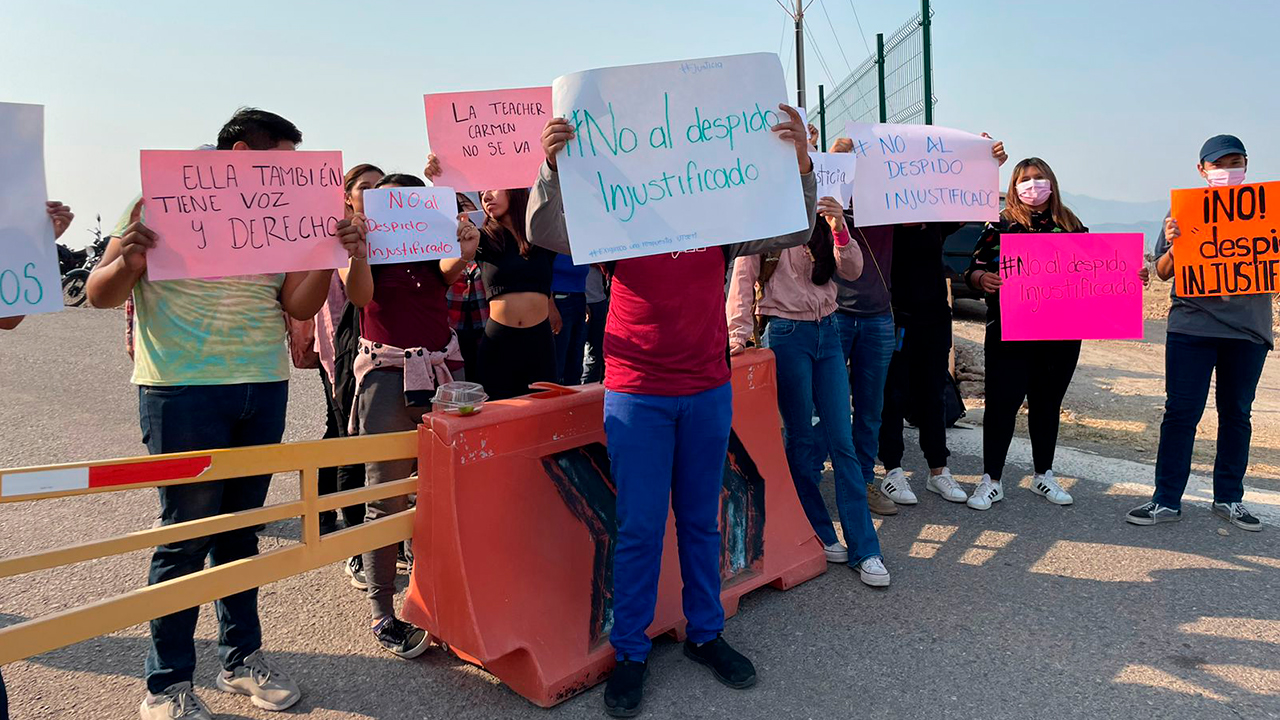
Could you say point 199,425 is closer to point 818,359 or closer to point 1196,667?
point 818,359

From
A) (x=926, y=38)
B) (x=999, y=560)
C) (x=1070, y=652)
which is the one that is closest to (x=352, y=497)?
(x=1070, y=652)

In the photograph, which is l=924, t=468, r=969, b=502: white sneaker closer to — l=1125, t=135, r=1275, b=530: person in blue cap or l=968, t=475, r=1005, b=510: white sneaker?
l=968, t=475, r=1005, b=510: white sneaker

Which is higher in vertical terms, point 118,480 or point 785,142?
point 785,142

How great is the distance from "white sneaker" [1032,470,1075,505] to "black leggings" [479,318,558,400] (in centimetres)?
329

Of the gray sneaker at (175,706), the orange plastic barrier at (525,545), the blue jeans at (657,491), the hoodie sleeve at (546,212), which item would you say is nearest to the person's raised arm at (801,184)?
the blue jeans at (657,491)

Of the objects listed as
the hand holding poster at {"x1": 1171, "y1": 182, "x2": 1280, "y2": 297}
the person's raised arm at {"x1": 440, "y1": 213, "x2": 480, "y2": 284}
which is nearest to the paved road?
the hand holding poster at {"x1": 1171, "y1": 182, "x2": 1280, "y2": 297}

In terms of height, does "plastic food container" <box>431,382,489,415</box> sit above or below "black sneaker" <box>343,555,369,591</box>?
above

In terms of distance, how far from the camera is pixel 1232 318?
4.76 m

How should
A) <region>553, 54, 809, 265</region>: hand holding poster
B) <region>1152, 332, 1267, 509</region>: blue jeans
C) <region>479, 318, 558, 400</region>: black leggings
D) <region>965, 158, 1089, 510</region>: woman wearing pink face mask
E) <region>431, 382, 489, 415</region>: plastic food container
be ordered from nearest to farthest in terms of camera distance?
<region>553, 54, 809, 265</region>: hand holding poster
<region>431, 382, 489, 415</region>: plastic food container
<region>479, 318, 558, 400</region>: black leggings
<region>1152, 332, 1267, 509</region>: blue jeans
<region>965, 158, 1089, 510</region>: woman wearing pink face mask

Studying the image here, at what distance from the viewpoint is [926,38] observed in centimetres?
875

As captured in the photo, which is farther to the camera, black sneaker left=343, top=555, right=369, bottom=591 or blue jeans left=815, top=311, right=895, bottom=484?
blue jeans left=815, top=311, right=895, bottom=484

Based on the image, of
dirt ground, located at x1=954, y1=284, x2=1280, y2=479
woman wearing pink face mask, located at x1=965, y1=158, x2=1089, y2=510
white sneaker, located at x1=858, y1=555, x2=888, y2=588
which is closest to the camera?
white sneaker, located at x1=858, y1=555, x2=888, y2=588

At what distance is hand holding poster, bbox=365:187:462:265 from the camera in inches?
140

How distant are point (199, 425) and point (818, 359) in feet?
9.23
